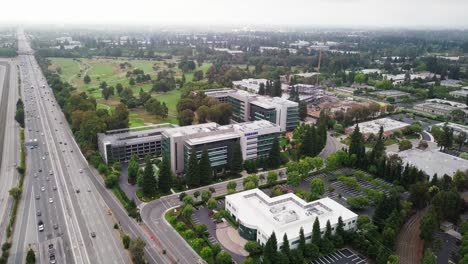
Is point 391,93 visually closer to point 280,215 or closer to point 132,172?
point 280,215

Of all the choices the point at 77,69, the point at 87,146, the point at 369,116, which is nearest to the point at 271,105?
the point at 369,116

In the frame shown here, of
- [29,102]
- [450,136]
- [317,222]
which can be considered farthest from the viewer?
[29,102]

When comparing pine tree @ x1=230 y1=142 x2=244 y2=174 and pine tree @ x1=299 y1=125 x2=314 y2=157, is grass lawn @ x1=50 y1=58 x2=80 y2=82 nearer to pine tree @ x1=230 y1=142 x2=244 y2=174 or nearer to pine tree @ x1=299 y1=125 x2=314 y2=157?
pine tree @ x1=230 y1=142 x2=244 y2=174

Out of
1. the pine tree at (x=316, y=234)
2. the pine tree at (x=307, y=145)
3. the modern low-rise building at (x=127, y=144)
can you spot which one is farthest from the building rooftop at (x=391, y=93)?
the pine tree at (x=316, y=234)

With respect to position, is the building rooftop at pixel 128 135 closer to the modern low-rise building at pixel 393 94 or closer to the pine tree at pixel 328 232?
the pine tree at pixel 328 232

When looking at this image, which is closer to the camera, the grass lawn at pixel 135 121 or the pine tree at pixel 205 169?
the pine tree at pixel 205 169

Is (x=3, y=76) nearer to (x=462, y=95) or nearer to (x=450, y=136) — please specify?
(x=450, y=136)

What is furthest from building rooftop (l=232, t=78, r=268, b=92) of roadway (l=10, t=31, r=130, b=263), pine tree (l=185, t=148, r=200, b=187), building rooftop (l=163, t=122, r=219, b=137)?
pine tree (l=185, t=148, r=200, b=187)

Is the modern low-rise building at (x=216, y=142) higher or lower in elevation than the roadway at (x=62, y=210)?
higher
